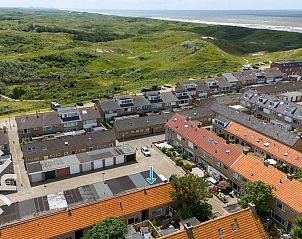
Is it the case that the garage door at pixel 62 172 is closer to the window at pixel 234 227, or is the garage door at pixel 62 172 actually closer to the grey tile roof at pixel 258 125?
A: the window at pixel 234 227

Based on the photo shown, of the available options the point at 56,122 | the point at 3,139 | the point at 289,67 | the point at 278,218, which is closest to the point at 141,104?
the point at 56,122

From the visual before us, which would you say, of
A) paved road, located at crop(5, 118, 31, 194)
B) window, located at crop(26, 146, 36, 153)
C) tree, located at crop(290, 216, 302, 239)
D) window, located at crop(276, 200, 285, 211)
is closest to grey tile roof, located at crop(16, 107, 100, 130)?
paved road, located at crop(5, 118, 31, 194)

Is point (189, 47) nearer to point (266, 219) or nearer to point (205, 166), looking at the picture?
point (205, 166)

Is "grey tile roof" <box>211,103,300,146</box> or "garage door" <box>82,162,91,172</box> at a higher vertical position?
"grey tile roof" <box>211,103,300,146</box>

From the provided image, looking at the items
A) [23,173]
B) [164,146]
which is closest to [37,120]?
[23,173]

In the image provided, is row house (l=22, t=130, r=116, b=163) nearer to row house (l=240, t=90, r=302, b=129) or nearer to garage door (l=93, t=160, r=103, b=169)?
garage door (l=93, t=160, r=103, b=169)

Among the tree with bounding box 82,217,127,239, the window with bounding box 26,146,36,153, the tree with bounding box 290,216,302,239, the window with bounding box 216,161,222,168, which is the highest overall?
the tree with bounding box 82,217,127,239
